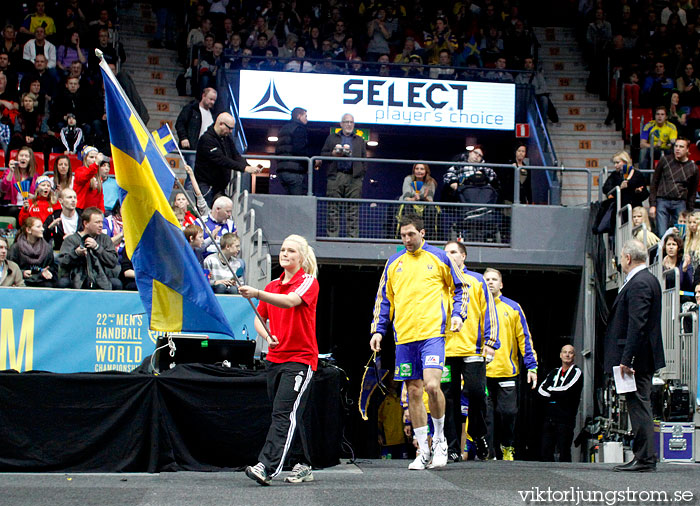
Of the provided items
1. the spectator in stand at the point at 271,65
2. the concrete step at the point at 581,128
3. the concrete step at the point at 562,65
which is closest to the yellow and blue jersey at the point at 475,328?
the spectator in stand at the point at 271,65

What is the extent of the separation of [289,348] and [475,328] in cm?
312

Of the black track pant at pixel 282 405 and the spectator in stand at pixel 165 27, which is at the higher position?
the spectator in stand at pixel 165 27

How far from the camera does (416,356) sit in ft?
29.3

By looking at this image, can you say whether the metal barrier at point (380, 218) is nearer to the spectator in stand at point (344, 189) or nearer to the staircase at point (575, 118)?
the spectator in stand at point (344, 189)

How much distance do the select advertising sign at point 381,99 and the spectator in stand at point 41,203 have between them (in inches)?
219

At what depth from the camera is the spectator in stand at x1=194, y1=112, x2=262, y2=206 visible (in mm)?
14453

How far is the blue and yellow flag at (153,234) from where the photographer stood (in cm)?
796

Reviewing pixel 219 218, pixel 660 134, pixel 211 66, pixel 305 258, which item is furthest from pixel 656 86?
pixel 305 258

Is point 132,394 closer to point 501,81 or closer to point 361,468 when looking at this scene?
point 361,468

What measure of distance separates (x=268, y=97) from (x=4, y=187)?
546cm

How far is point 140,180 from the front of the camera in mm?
7980

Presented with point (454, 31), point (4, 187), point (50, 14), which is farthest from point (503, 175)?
point (50, 14)

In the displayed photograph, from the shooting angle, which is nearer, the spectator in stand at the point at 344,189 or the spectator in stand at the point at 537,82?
the spectator in stand at the point at 344,189

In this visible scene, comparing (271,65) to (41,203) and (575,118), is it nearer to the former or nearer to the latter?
(41,203)
